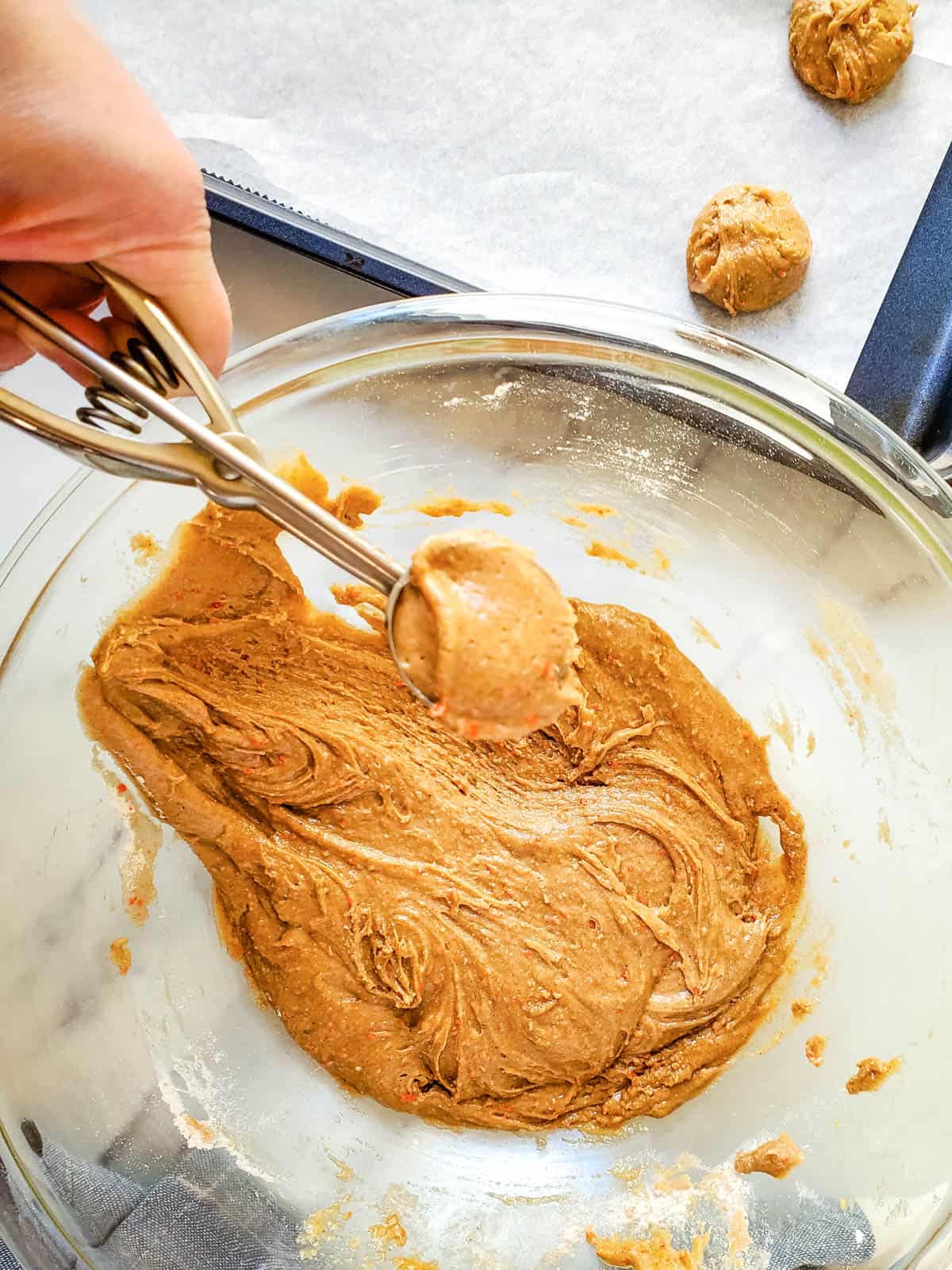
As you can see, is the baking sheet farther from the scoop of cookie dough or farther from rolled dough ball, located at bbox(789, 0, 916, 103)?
the scoop of cookie dough

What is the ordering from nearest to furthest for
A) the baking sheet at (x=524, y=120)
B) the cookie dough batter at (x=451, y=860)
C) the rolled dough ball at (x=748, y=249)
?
the cookie dough batter at (x=451, y=860) < the rolled dough ball at (x=748, y=249) < the baking sheet at (x=524, y=120)

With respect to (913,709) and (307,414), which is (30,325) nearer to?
(307,414)

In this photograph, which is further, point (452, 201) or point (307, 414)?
point (452, 201)

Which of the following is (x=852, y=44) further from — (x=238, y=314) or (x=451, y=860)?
(x=451, y=860)

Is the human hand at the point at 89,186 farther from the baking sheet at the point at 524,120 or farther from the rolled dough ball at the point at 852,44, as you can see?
the rolled dough ball at the point at 852,44

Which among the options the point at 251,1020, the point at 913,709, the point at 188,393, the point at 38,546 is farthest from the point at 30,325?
the point at 913,709

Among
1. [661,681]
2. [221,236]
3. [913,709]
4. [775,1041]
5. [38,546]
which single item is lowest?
[775,1041]

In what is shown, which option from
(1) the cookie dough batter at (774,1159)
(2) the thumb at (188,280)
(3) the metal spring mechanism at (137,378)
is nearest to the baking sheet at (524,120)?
(2) the thumb at (188,280)

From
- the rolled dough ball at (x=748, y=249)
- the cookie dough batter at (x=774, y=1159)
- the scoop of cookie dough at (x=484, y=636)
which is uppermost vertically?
the rolled dough ball at (x=748, y=249)

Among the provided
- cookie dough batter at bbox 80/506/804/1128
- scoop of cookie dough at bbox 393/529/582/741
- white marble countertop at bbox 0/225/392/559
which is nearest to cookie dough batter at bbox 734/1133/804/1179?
cookie dough batter at bbox 80/506/804/1128
